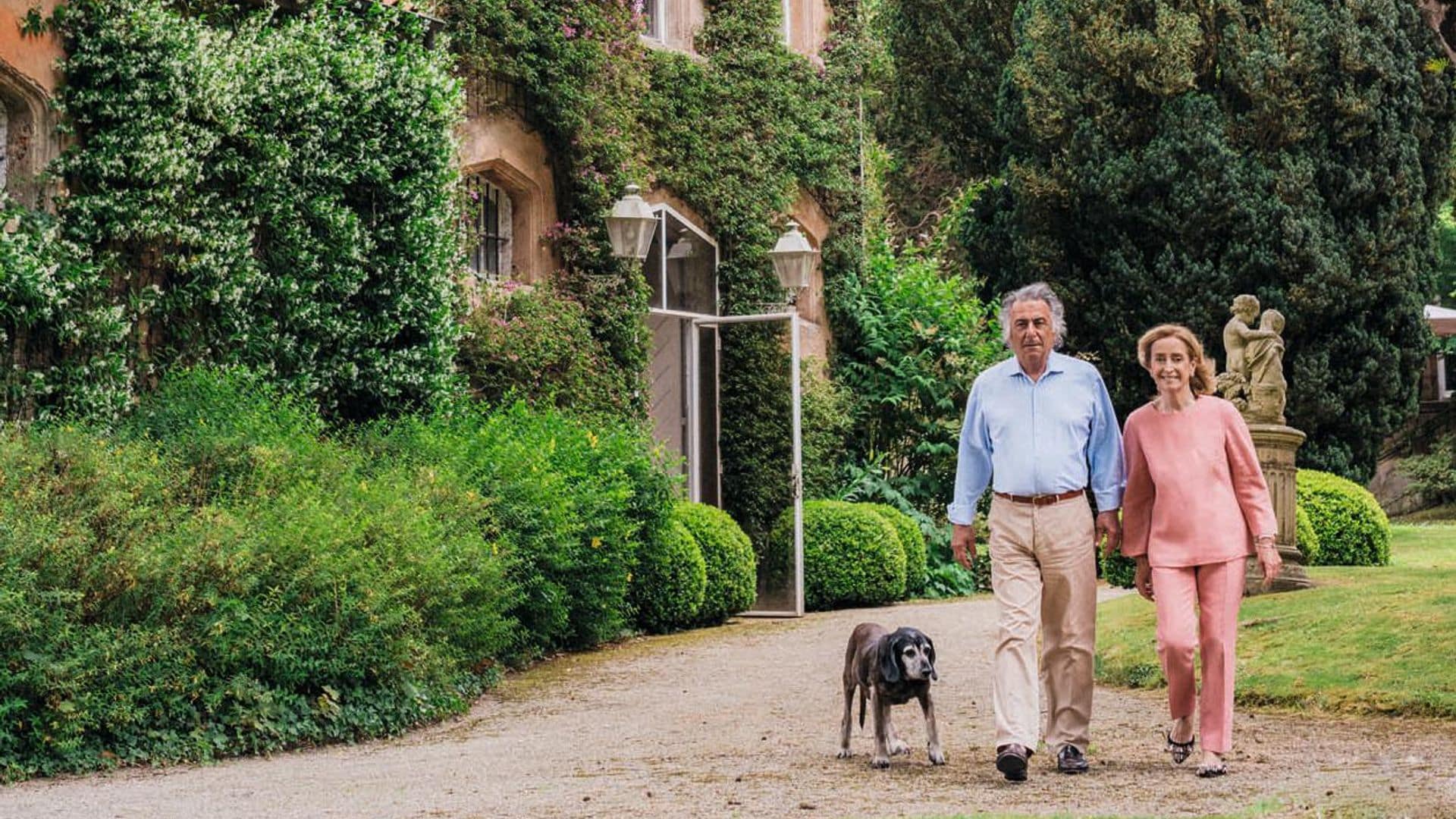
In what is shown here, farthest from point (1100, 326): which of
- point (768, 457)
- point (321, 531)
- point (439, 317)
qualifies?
point (321, 531)

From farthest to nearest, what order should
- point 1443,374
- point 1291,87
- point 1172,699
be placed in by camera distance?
point 1443,374 → point 1291,87 → point 1172,699

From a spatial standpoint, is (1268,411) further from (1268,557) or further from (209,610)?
(209,610)

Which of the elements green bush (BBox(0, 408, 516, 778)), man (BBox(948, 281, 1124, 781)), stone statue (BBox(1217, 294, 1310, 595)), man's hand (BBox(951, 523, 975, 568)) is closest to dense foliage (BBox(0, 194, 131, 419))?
green bush (BBox(0, 408, 516, 778))

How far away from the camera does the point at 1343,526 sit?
18609 mm

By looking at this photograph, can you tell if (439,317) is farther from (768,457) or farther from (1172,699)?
(1172,699)

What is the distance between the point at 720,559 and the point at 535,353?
2282mm

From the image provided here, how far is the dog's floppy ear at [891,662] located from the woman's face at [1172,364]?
55.7 inches

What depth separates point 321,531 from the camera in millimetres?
8844

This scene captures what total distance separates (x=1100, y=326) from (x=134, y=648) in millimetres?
16039

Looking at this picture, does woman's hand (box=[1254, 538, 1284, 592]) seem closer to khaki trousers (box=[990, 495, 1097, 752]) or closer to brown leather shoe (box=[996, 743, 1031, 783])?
khaki trousers (box=[990, 495, 1097, 752])

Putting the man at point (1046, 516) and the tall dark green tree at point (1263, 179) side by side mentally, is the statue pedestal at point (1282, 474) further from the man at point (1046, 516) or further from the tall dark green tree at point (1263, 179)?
the man at point (1046, 516)

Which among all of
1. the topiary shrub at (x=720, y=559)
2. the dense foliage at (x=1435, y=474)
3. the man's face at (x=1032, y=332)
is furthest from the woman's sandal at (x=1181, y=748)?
the dense foliage at (x=1435, y=474)

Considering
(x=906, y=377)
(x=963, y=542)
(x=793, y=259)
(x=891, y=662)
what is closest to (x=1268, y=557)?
(x=963, y=542)

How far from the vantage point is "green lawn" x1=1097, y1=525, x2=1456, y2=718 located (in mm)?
8688
